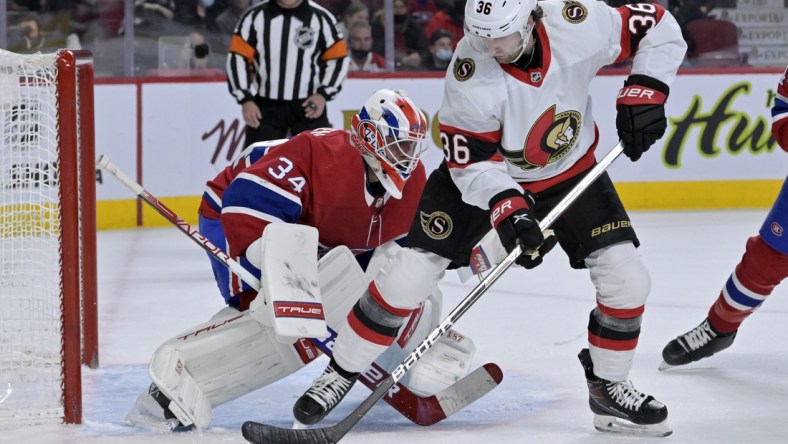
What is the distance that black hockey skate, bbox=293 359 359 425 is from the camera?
8.87 ft

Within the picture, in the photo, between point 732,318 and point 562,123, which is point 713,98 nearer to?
point 732,318

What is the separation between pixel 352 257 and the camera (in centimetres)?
285

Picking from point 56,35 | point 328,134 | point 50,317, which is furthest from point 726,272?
point 56,35

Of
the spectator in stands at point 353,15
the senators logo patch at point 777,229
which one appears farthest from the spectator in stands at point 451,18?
the senators logo patch at point 777,229

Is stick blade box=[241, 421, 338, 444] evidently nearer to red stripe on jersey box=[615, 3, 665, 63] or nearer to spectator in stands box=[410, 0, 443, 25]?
red stripe on jersey box=[615, 3, 665, 63]

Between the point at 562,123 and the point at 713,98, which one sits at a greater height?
the point at 562,123

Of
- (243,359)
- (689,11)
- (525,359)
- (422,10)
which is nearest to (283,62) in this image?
(422,10)

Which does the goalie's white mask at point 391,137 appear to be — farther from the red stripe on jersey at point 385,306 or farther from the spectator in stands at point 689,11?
the spectator in stands at point 689,11

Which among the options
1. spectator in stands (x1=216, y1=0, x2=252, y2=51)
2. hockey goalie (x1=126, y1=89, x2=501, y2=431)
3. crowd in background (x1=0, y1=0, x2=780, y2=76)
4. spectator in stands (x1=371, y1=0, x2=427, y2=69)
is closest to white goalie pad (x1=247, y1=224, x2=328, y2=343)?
hockey goalie (x1=126, y1=89, x2=501, y2=431)

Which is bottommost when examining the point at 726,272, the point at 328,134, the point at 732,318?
the point at 726,272

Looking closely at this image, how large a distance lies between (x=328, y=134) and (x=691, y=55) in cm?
445

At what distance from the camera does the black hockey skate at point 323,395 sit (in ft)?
8.87

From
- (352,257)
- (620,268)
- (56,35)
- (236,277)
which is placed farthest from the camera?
(56,35)

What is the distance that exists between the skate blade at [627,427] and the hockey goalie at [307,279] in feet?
0.83
